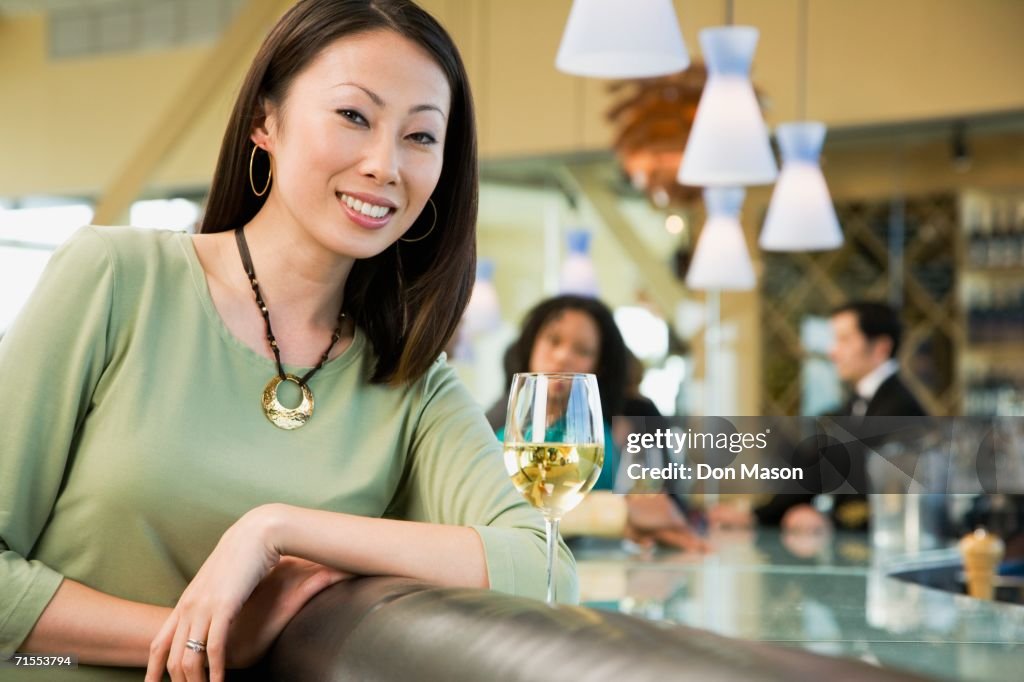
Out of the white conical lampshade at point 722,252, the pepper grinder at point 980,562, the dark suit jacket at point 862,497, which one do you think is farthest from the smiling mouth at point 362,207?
the white conical lampshade at point 722,252

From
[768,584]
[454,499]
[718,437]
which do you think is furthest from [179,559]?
[718,437]

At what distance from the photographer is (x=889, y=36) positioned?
662cm

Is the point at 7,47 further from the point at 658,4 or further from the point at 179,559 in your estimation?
the point at 179,559

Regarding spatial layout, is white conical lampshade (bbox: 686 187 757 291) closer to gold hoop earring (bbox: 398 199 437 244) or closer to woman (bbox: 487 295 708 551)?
woman (bbox: 487 295 708 551)

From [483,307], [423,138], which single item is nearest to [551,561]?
[423,138]

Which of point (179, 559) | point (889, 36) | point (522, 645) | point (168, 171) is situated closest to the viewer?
point (522, 645)

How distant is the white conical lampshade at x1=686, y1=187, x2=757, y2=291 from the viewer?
17.9ft

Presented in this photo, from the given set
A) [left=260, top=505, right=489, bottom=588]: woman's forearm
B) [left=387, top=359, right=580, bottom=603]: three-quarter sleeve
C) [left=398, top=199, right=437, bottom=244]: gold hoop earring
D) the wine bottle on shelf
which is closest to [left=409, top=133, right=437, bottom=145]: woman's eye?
[left=398, top=199, right=437, bottom=244]: gold hoop earring

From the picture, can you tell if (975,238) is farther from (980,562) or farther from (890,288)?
(980,562)

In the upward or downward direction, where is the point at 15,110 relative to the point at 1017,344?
upward

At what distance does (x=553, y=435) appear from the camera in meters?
1.14

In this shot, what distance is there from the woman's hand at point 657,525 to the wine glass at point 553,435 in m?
1.82

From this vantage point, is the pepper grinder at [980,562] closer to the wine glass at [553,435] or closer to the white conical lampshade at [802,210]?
the wine glass at [553,435]

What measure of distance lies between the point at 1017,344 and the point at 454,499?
602 cm
